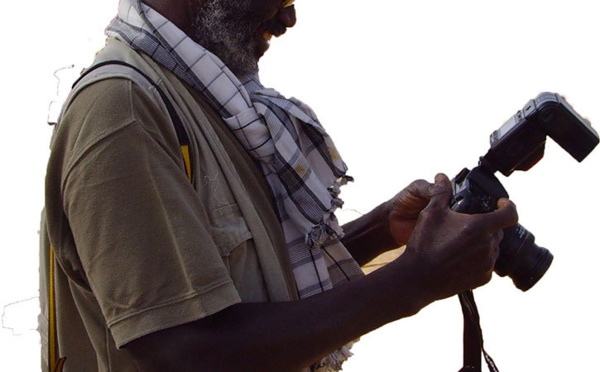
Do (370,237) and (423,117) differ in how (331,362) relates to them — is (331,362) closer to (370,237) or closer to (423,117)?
(370,237)

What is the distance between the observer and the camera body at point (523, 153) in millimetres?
1654

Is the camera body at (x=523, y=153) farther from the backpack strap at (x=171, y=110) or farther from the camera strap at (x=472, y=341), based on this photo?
the backpack strap at (x=171, y=110)

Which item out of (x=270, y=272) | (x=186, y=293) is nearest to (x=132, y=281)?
(x=186, y=293)

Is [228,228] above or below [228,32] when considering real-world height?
below

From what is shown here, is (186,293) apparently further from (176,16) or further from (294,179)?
(176,16)

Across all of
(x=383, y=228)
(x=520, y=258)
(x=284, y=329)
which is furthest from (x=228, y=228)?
(x=383, y=228)

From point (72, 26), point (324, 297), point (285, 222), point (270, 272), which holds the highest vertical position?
point (72, 26)

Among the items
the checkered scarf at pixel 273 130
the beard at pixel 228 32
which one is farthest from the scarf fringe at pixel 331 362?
the beard at pixel 228 32

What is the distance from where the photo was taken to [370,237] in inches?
85.2

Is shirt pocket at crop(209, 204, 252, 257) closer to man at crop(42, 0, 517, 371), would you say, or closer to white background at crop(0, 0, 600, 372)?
man at crop(42, 0, 517, 371)

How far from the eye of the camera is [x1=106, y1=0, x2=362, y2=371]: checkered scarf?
161cm

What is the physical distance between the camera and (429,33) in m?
5.78

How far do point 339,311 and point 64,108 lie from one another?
60 centimetres

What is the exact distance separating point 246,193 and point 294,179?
0.56ft
